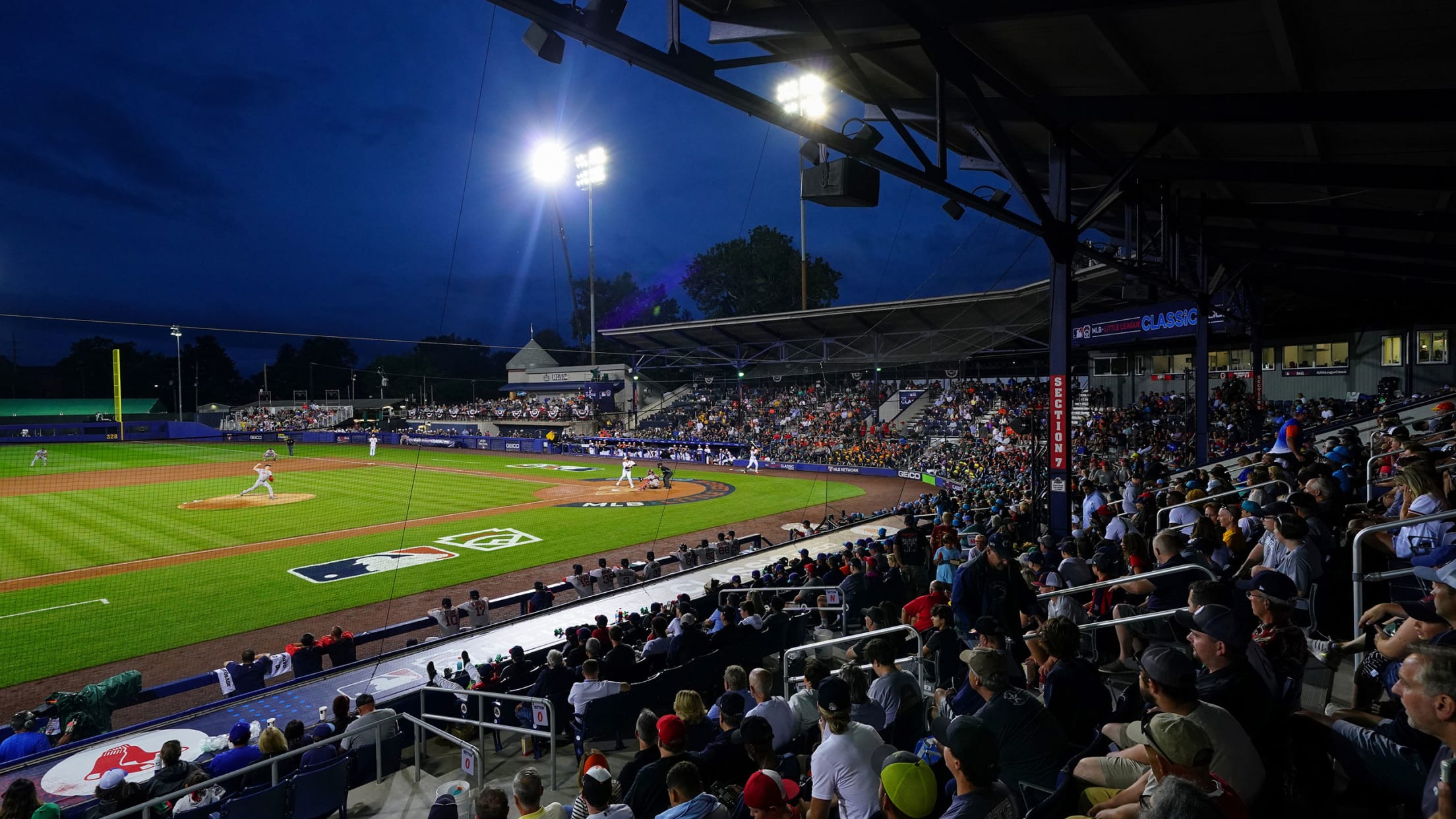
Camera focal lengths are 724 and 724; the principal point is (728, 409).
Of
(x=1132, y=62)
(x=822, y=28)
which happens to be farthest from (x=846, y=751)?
(x=1132, y=62)

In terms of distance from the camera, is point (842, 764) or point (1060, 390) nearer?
point (842, 764)

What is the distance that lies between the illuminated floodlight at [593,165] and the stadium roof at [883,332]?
8.49m

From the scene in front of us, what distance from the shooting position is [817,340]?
37.1m

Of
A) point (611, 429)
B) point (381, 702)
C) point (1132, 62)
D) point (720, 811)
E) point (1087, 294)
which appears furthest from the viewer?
point (611, 429)

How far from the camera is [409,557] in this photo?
801 inches

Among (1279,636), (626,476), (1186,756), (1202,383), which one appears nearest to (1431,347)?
(1202,383)

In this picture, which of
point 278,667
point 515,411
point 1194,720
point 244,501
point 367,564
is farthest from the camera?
point 515,411

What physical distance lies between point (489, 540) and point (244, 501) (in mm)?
13150

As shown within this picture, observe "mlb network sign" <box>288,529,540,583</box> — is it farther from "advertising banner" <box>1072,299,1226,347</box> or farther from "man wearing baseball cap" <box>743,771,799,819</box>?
"advertising banner" <box>1072,299,1226,347</box>

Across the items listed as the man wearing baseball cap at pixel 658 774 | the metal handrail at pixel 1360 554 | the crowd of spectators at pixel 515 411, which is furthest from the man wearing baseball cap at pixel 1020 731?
the crowd of spectators at pixel 515 411

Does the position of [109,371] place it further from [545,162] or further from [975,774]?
[975,774]

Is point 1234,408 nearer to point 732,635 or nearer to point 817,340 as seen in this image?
point 817,340

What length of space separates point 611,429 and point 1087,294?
129 ft

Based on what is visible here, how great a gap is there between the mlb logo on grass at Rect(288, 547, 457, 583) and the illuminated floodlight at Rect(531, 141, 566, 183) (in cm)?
998
